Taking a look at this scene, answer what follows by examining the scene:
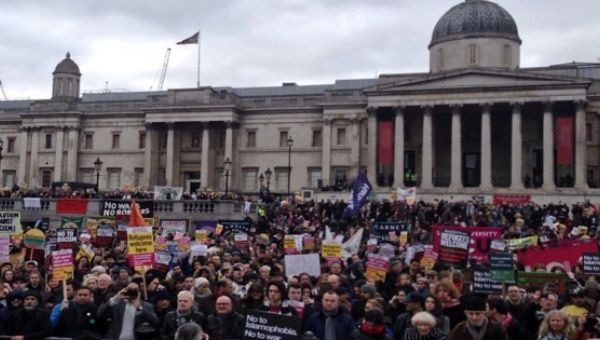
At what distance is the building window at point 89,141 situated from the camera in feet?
246

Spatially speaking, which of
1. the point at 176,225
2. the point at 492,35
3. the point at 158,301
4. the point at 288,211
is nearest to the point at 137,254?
the point at 158,301

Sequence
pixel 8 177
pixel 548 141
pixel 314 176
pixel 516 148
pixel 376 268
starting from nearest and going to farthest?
pixel 376 268 → pixel 548 141 → pixel 516 148 → pixel 314 176 → pixel 8 177

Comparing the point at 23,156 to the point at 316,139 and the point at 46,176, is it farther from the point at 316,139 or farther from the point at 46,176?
the point at 316,139

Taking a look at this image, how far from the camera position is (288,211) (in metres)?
45.6

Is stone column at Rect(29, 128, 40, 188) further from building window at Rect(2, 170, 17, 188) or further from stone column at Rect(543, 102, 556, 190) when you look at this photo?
stone column at Rect(543, 102, 556, 190)

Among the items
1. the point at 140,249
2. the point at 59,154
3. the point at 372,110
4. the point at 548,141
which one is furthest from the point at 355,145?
the point at 140,249

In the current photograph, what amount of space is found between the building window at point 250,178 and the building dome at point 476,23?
18.3m

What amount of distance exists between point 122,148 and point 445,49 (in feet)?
98.0

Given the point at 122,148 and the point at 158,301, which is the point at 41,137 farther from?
the point at 158,301

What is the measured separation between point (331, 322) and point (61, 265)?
6504 mm

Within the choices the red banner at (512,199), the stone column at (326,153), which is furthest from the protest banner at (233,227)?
the stone column at (326,153)

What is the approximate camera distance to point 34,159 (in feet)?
246

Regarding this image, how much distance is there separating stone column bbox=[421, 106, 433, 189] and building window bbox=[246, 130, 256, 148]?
52.6ft

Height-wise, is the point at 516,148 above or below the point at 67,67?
below
